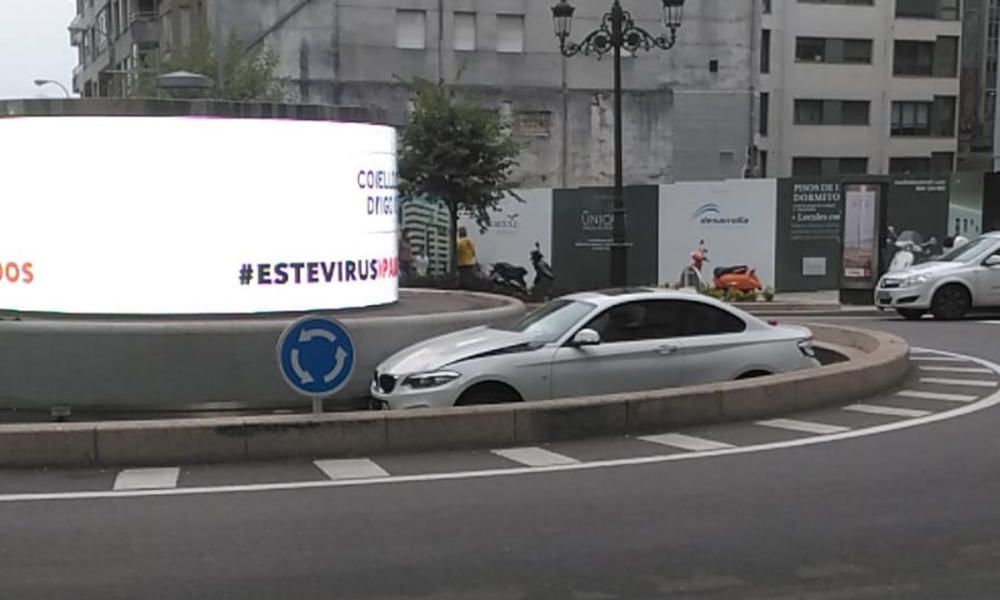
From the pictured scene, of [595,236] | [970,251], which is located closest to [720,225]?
[595,236]

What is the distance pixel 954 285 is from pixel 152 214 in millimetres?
15315

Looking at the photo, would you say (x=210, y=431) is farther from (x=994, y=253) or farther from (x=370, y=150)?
(x=994, y=253)

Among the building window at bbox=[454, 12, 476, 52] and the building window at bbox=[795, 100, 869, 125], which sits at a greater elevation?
the building window at bbox=[454, 12, 476, 52]

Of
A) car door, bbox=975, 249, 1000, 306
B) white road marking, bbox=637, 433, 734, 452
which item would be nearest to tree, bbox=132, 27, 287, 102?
car door, bbox=975, 249, 1000, 306

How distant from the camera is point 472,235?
112ft

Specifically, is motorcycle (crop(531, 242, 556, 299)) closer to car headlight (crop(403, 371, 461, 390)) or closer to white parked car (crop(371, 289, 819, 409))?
white parked car (crop(371, 289, 819, 409))

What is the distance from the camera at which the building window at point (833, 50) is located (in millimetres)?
64188

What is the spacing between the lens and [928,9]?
217 feet

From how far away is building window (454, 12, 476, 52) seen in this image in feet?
153

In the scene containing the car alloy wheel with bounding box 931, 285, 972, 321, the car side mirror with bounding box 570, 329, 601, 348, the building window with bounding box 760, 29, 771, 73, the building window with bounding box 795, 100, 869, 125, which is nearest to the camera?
the car side mirror with bounding box 570, 329, 601, 348

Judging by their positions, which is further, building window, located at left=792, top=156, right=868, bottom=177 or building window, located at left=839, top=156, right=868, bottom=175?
building window, located at left=839, top=156, right=868, bottom=175

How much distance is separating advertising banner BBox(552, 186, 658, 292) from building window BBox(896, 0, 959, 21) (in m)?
40.7

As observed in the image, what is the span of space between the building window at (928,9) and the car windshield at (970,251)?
1831 inches

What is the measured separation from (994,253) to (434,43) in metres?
28.2
